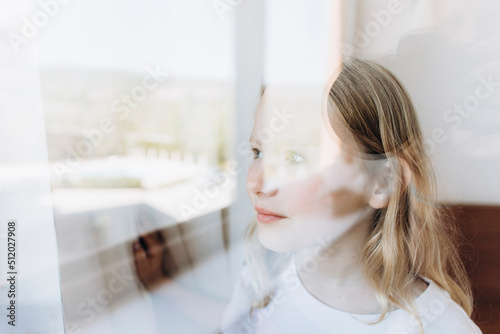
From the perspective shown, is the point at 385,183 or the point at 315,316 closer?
the point at 385,183

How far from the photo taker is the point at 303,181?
66 cm

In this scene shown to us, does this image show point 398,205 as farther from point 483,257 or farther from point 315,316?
point 315,316

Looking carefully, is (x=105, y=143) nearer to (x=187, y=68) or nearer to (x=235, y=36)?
(x=187, y=68)

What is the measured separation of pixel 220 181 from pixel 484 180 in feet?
2.17

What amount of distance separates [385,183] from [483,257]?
231 mm

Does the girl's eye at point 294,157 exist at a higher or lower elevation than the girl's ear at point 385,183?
higher

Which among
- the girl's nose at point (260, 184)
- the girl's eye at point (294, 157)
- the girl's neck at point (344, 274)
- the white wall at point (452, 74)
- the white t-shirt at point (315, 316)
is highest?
the white wall at point (452, 74)

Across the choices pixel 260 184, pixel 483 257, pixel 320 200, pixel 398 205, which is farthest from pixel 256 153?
pixel 483 257

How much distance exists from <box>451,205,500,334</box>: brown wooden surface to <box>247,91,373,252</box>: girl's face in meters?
0.18

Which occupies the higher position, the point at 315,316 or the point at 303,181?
the point at 303,181

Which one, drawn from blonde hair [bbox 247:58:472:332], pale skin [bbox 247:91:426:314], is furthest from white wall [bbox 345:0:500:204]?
pale skin [bbox 247:91:426:314]

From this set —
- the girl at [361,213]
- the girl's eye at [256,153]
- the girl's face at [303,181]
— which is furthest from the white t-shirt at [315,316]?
the girl's eye at [256,153]

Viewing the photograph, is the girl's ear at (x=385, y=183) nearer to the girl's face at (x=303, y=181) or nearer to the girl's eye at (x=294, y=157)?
the girl's face at (x=303, y=181)

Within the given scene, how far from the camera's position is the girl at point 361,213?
58cm
